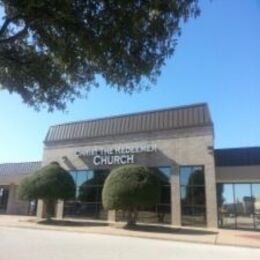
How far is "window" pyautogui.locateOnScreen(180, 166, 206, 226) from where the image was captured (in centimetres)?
2492

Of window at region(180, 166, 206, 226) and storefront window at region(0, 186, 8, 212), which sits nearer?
window at region(180, 166, 206, 226)

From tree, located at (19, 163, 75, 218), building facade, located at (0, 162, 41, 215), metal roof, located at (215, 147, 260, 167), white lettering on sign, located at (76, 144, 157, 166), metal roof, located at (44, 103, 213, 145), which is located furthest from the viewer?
building facade, located at (0, 162, 41, 215)

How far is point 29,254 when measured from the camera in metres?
11.5

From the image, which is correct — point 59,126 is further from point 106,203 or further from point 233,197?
point 233,197

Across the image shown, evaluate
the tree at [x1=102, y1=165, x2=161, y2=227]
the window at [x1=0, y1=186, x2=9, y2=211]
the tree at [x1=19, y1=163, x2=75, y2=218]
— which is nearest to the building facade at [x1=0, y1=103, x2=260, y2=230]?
the tree at [x1=19, y1=163, x2=75, y2=218]

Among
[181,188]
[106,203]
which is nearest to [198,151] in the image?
[181,188]

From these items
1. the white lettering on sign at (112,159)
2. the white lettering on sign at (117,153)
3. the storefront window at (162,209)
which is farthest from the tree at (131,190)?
the white lettering on sign at (112,159)

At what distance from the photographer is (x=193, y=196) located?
83.4 feet

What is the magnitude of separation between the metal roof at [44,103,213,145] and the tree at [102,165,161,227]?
574 centimetres

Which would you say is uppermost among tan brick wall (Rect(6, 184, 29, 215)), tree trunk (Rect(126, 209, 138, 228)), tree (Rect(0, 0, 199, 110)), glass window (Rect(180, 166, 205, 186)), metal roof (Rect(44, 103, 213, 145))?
metal roof (Rect(44, 103, 213, 145))

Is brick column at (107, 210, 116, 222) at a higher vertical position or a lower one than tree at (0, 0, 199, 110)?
lower

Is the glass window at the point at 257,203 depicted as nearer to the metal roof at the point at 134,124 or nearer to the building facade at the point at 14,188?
the metal roof at the point at 134,124

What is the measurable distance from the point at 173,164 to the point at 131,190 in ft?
18.6

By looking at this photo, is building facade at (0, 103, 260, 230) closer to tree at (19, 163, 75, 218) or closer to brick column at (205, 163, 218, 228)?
brick column at (205, 163, 218, 228)
